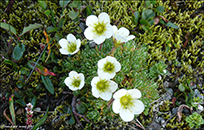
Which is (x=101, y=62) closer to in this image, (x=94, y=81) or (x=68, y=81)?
(x=94, y=81)

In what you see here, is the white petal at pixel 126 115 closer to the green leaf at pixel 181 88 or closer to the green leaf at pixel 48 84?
the green leaf at pixel 48 84

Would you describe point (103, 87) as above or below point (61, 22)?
below

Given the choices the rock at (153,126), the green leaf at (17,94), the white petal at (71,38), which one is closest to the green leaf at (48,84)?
the green leaf at (17,94)

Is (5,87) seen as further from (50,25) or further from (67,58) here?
(50,25)

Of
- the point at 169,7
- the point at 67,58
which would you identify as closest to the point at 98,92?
the point at 67,58

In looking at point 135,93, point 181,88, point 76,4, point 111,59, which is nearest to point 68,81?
point 111,59
